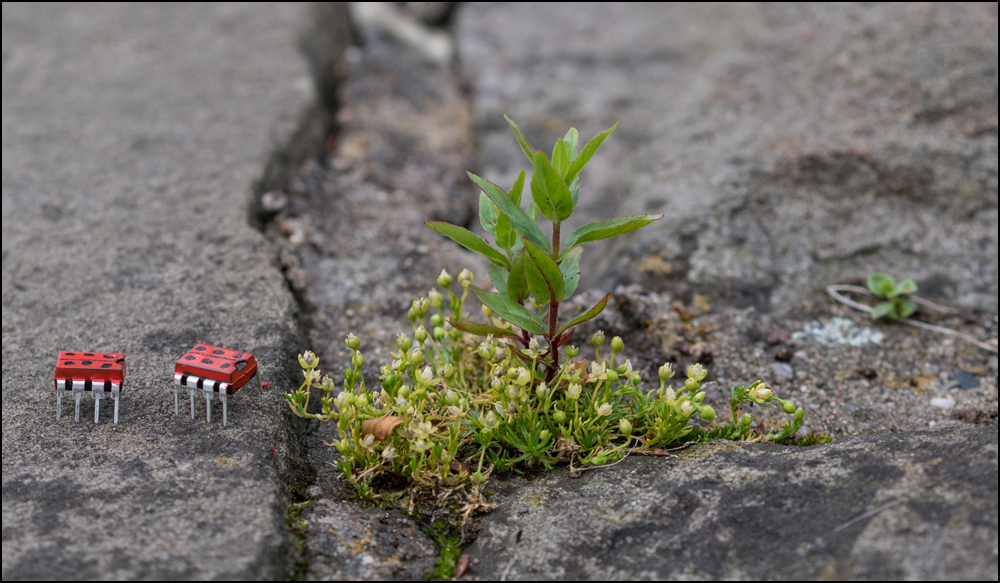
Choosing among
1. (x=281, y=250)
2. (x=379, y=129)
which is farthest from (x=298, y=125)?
(x=281, y=250)

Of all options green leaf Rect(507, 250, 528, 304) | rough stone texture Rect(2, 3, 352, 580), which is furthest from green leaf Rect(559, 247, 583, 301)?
rough stone texture Rect(2, 3, 352, 580)

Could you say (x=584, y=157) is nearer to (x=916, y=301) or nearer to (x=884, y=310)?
(x=884, y=310)

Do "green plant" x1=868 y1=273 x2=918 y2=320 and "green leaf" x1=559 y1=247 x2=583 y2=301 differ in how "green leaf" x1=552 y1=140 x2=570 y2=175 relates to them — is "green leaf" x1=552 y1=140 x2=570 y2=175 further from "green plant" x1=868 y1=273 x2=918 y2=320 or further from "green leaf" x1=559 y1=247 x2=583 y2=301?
"green plant" x1=868 y1=273 x2=918 y2=320

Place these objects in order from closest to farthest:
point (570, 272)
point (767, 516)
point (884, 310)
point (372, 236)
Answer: point (767, 516)
point (570, 272)
point (884, 310)
point (372, 236)

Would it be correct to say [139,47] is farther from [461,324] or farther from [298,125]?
[461,324]

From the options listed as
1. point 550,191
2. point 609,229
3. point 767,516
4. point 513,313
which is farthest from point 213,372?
point 767,516

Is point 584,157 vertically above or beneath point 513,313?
above

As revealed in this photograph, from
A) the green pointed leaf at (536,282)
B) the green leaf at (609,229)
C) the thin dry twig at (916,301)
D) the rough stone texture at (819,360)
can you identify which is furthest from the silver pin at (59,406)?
the thin dry twig at (916,301)
